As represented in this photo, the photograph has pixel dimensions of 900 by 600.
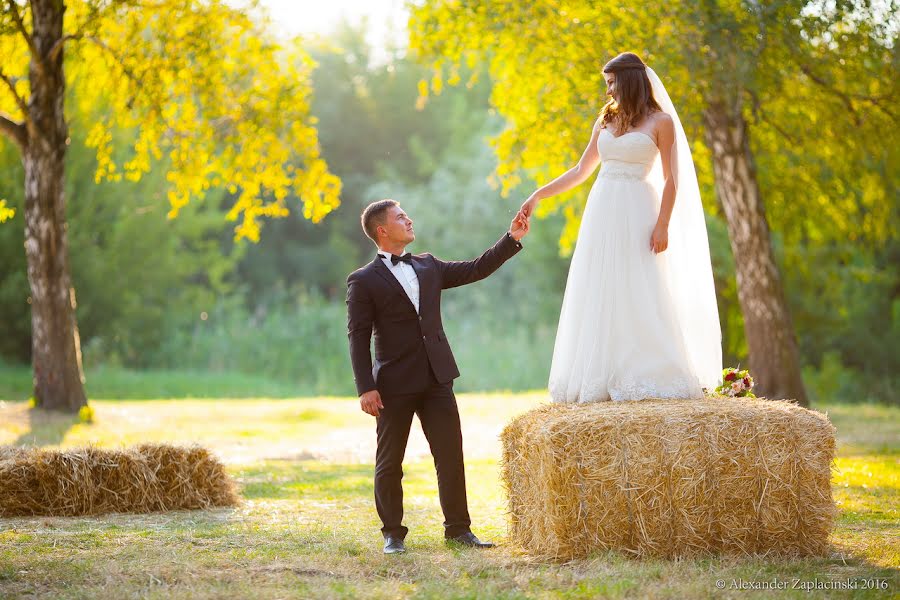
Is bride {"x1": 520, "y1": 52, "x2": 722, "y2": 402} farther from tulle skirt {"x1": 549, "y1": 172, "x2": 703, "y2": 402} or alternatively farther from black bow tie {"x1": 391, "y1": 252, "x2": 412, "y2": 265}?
black bow tie {"x1": 391, "y1": 252, "x2": 412, "y2": 265}

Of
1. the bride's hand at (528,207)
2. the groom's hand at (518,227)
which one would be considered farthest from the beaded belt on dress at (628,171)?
the groom's hand at (518,227)

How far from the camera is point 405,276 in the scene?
18.0 ft

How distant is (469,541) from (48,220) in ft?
29.3

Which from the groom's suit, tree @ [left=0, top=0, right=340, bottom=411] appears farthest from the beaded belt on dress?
tree @ [left=0, top=0, right=340, bottom=411]

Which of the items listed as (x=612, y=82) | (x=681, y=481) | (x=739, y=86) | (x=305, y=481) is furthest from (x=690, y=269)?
(x=739, y=86)

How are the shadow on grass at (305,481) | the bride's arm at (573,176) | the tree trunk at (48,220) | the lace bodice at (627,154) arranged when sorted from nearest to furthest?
the lace bodice at (627,154), the bride's arm at (573,176), the shadow on grass at (305,481), the tree trunk at (48,220)

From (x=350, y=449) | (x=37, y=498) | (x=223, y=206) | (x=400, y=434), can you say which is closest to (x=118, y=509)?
(x=37, y=498)

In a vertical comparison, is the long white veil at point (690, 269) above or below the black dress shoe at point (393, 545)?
above

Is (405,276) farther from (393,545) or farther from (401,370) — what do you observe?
(393,545)

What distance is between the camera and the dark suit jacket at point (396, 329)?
5328 millimetres

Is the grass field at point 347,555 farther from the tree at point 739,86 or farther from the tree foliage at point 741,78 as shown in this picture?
the tree foliage at point 741,78

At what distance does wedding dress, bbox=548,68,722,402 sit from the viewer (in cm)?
554

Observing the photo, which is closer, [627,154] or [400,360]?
[400,360]

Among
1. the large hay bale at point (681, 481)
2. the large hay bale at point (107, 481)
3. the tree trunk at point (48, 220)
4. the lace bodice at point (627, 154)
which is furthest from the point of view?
the tree trunk at point (48, 220)
